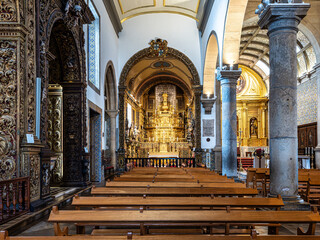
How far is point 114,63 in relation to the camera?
16172 millimetres

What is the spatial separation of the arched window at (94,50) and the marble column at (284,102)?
7553 mm

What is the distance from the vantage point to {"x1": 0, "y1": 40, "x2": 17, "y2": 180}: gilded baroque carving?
5.48m

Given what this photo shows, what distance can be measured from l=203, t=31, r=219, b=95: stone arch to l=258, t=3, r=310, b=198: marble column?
28.5 feet

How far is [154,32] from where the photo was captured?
1758cm

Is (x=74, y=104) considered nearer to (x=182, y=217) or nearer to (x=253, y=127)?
(x=182, y=217)

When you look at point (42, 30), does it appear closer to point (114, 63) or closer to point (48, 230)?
point (48, 230)

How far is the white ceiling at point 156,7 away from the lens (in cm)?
1616

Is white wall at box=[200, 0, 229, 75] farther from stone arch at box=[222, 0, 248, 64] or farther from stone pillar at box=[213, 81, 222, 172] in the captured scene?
stone pillar at box=[213, 81, 222, 172]

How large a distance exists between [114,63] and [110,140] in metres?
4.16

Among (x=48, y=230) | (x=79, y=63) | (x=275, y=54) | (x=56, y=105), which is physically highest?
(x=79, y=63)

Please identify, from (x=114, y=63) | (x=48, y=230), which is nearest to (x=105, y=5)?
(x=114, y=63)

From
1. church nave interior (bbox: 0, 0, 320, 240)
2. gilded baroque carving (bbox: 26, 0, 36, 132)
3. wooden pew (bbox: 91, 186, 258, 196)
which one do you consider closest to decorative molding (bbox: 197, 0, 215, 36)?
church nave interior (bbox: 0, 0, 320, 240)

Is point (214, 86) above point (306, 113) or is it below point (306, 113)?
above

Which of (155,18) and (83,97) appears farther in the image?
(155,18)
